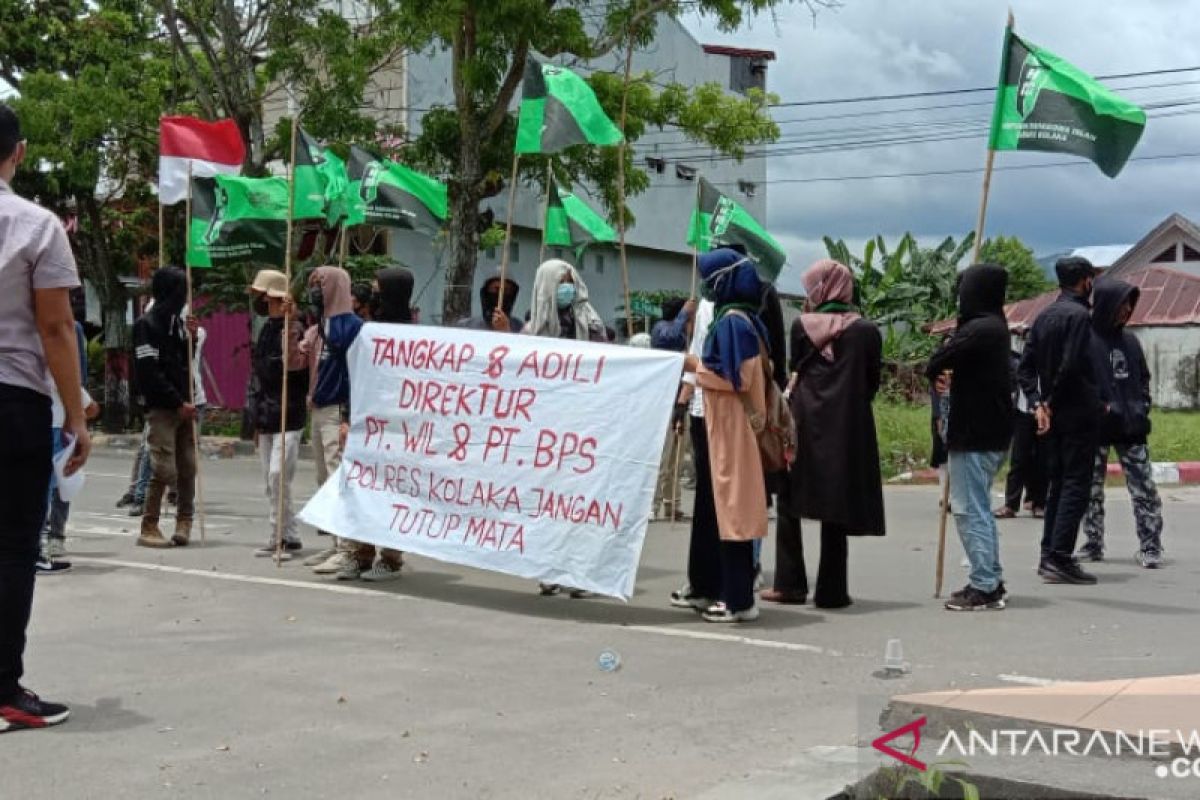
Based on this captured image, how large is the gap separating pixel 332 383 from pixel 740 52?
138 feet

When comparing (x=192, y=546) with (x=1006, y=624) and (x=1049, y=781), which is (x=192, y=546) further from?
(x=1049, y=781)

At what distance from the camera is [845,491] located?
25.4 feet

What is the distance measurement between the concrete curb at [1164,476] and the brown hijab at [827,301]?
31.5ft

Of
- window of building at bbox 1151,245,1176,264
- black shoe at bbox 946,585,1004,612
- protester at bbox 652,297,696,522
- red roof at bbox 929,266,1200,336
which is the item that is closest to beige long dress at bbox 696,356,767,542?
black shoe at bbox 946,585,1004,612

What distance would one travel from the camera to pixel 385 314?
29.0 ft

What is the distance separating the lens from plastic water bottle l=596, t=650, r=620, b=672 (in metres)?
6.31

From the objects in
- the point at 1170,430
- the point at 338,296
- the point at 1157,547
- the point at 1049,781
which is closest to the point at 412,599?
the point at 338,296

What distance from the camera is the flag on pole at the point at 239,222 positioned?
10242mm

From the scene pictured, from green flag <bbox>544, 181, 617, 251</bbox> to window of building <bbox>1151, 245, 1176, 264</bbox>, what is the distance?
40441mm

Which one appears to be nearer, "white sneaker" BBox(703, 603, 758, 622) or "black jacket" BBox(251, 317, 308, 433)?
Result: "white sneaker" BBox(703, 603, 758, 622)

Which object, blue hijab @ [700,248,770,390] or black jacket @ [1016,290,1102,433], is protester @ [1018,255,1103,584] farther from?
blue hijab @ [700,248,770,390]

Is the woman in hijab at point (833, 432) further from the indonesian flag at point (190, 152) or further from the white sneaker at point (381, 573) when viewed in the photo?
the indonesian flag at point (190, 152)

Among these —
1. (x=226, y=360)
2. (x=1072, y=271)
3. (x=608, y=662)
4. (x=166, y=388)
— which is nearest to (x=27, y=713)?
(x=608, y=662)

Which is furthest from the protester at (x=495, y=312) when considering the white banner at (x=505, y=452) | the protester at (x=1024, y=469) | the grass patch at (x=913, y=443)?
the grass patch at (x=913, y=443)
